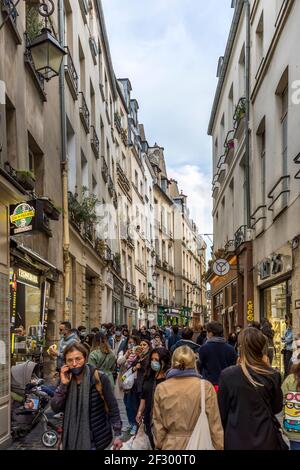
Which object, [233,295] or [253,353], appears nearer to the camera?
[253,353]

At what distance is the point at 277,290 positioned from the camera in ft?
51.1

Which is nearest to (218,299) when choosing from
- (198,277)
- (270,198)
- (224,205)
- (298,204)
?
(224,205)

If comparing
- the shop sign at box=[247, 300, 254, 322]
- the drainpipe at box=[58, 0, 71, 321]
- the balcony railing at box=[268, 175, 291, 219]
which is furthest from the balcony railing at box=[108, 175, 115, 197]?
the balcony railing at box=[268, 175, 291, 219]

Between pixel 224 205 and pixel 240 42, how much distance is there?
27.1ft

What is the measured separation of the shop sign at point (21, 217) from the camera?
949cm

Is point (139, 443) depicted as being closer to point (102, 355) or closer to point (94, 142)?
point (102, 355)

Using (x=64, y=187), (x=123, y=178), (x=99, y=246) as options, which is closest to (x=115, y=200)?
(x=123, y=178)

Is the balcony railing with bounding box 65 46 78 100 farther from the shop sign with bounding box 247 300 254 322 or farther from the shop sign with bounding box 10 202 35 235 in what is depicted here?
the shop sign with bounding box 10 202 35 235

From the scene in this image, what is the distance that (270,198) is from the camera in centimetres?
1556

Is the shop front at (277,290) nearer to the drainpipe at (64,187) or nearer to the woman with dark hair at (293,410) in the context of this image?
the drainpipe at (64,187)

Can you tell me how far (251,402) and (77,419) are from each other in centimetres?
142

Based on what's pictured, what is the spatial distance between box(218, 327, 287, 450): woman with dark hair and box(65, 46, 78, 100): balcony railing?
558 inches

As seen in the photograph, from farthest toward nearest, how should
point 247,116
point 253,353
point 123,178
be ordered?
point 123,178
point 247,116
point 253,353

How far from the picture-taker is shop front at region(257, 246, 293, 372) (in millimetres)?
13804
